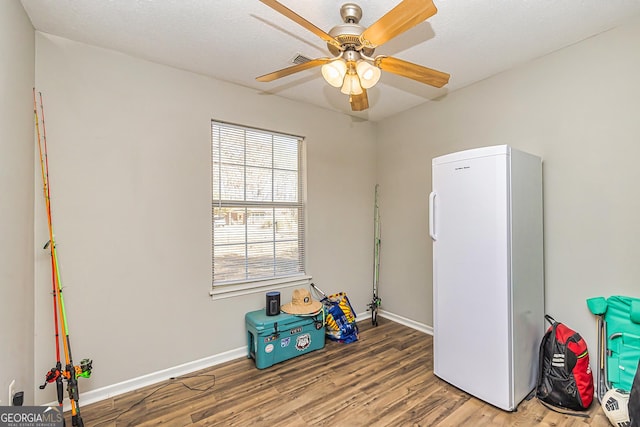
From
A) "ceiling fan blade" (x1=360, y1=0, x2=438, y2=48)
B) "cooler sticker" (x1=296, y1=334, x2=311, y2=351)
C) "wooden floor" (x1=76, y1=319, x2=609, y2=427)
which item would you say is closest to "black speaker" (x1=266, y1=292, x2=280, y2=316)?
"cooler sticker" (x1=296, y1=334, x2=311, y2=351)

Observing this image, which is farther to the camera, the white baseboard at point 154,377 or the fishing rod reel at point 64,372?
the white baseboard at point 154,377

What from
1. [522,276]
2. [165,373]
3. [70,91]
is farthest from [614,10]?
[165,373]

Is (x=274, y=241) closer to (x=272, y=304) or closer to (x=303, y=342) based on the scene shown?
(x=272, y=304)

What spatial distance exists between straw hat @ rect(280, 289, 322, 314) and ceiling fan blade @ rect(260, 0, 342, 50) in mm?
2211

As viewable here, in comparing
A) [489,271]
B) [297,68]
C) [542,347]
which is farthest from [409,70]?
[542,347]

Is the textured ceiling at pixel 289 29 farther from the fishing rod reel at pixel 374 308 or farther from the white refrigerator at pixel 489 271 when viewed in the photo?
the fishing rod reel at pixel 374 308

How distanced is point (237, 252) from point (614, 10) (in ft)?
10.9

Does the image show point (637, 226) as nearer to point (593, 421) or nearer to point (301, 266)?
point (593, 421)

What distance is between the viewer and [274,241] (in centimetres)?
311

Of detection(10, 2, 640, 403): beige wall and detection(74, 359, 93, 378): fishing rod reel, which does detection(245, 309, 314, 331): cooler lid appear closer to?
detection(10, 2, 640, 403): beige wall

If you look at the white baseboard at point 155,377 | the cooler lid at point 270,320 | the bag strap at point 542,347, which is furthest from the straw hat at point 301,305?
the bag strap at point 542,347

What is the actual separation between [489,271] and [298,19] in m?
1.97

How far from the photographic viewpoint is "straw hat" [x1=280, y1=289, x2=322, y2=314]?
2.82m

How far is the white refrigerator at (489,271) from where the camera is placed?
2000 mm
